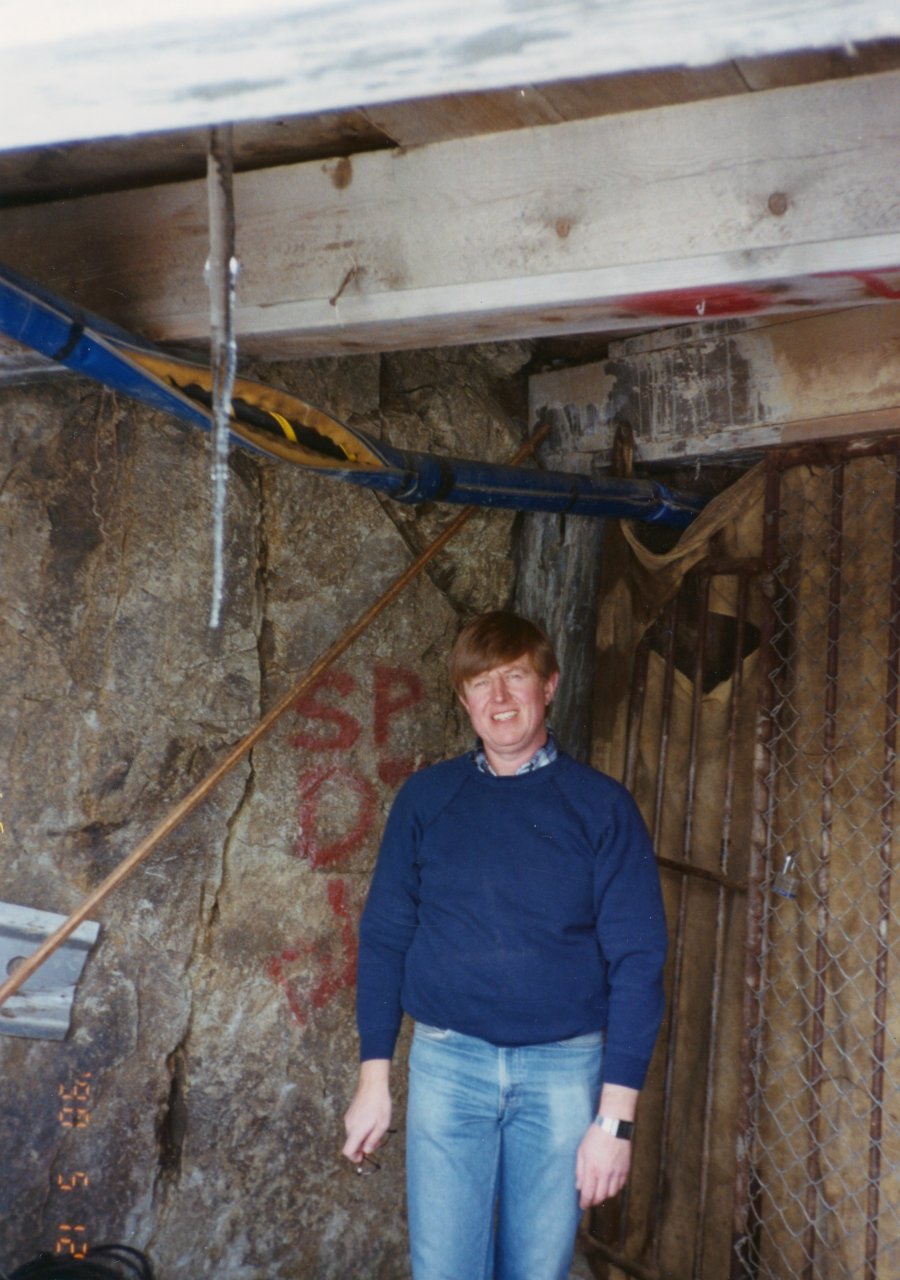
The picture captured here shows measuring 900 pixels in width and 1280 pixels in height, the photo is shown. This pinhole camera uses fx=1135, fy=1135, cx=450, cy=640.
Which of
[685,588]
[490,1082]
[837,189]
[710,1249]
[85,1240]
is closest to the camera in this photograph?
[837,189]

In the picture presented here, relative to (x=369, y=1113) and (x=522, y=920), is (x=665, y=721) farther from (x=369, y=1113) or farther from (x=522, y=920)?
(x=369, y=1113)

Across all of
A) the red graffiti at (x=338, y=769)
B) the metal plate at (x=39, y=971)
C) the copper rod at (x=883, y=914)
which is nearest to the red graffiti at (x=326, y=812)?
the red graffiti at (x=338, y=769)

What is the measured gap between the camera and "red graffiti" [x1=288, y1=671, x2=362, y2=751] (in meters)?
3.44

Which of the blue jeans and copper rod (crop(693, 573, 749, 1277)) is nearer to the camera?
the blue jeans

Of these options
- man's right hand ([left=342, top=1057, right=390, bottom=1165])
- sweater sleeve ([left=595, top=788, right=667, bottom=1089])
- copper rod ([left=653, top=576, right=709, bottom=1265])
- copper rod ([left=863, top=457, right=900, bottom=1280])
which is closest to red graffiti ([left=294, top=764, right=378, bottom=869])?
man's right hand ([left=342, top=1057, right=390, bottom=1165])

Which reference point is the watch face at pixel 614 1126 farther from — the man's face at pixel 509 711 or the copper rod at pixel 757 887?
the copper rod at pixel 757 887

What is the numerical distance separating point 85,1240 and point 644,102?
305 cm

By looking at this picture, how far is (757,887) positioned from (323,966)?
132cm

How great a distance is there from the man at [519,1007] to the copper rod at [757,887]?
83 cm

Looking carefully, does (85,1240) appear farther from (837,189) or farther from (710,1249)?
(837,189)

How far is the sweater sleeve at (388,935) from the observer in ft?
8.72

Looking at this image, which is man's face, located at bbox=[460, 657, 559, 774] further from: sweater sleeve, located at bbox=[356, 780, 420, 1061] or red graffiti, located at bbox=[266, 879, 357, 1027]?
red graffiti, located at bbox=[266, 879, 357, 1027]

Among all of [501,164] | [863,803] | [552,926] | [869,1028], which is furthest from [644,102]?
[869,1028]

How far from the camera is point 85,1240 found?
301cm
